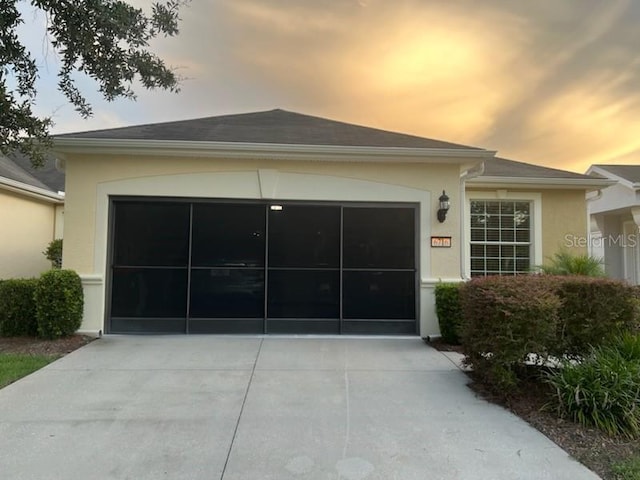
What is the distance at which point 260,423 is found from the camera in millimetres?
4156

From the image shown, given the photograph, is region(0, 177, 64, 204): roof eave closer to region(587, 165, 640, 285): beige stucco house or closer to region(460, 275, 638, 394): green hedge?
region(460, 275, 638, 394): green hedge

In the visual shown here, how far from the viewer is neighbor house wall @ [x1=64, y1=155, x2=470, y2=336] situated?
317 inches

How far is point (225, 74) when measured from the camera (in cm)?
1233

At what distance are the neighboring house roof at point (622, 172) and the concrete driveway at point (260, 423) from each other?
10.1 metres

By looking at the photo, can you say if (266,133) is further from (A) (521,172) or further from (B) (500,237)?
(A) (521,172)

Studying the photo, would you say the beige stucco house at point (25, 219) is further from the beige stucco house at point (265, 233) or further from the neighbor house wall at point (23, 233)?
the beige stucco house at point (265, 233)

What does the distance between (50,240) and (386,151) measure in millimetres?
11551

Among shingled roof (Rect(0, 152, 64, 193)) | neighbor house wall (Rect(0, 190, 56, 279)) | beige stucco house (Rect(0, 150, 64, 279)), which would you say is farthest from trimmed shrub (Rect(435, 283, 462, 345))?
neighbor house wall (Rect(0, 190, 56, 279))

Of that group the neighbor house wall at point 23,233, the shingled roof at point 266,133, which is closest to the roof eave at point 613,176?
the shingled roof at point 266,133

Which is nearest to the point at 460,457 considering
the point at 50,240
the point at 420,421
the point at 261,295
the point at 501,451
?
the point at 501,451

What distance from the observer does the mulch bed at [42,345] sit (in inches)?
266

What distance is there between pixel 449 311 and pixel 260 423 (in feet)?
14.7

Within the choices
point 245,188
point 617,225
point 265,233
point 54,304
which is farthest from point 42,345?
point 617,225

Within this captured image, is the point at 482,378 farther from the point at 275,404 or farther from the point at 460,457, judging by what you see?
the point at 275,404
